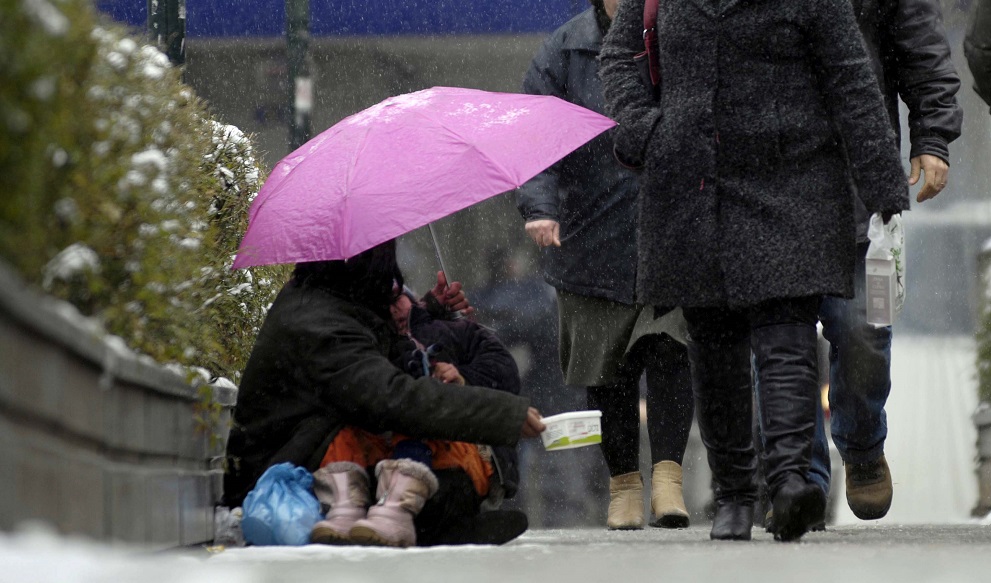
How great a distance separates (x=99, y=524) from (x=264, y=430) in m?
1.62

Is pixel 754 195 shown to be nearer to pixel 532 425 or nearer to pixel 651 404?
pixel 532 425

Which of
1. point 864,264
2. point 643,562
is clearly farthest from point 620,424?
point 643,562

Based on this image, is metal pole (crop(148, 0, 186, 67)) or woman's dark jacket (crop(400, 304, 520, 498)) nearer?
woman's dark jacket (crop(400, 304, 520, 498))

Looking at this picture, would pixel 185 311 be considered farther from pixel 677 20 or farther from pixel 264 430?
pixel 677 20

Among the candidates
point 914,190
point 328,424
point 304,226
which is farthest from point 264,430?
point 914,190

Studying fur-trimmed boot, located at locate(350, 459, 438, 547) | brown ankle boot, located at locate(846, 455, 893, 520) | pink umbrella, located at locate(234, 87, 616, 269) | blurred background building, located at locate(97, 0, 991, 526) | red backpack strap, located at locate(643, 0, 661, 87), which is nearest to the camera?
fur-trimmed boot, located at locate(350, 459, 438, 547)

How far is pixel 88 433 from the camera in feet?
9.16

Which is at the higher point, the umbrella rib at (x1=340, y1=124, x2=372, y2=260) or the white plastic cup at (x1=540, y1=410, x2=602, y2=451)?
the umbrella rib at (x1=340, y1=124, x2=372, y2=260)

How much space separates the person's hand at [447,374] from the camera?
450cm

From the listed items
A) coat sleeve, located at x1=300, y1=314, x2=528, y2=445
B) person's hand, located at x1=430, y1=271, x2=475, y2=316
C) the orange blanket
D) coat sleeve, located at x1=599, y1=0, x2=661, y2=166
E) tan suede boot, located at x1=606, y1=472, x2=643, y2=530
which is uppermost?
coat sleeve, located at x1=599, y1=0, x2=661, y2=166

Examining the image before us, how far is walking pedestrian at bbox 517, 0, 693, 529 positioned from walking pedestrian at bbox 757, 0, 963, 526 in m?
0.57

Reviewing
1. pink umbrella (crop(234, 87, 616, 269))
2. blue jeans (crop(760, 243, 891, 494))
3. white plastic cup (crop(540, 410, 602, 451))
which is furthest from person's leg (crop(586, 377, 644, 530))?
white plastic cup (crop(540, 410, 602, 451))

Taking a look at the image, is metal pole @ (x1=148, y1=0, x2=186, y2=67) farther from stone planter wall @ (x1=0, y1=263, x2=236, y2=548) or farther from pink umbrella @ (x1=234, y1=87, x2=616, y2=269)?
stone planter wall @ (x1=0, y1=263, x2=236, y2=548)

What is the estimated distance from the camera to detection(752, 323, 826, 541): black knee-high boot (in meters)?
4.23
